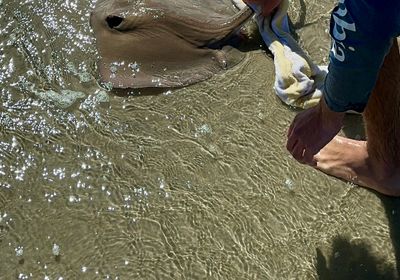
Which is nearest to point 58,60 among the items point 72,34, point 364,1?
point 72,34

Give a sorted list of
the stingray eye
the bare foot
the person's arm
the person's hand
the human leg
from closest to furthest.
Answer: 1. the person's hand
2. the human leg
3. the bare foot
4. the person's arm
5. the stingray eye

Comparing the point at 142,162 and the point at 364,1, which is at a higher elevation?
the point at 364,1

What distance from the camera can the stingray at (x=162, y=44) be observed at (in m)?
3.78

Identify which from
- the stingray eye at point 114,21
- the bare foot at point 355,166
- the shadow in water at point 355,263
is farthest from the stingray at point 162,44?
the shadow in water at point 355,263

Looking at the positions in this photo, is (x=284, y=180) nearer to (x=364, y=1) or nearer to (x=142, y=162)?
(x=142, y=162)

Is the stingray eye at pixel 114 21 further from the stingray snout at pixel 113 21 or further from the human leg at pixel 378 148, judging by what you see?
the human leg at pixel 378 148

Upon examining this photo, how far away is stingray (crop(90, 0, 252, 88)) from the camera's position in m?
3.78

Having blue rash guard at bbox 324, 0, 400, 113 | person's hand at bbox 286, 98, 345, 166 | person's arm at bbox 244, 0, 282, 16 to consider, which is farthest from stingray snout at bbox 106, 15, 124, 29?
blue rash guard at bbox 324, 0, 400, 113

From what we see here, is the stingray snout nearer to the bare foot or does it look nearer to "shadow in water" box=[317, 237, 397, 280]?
the bare foot

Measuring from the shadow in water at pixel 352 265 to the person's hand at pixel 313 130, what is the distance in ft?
1.99

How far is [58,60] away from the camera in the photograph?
13.0 ft

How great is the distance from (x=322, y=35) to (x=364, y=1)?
1.86 m

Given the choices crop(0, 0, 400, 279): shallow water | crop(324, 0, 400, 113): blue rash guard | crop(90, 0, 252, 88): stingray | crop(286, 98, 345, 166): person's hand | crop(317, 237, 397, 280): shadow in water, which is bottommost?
crop(317, 237, 397, 280): shadow in water

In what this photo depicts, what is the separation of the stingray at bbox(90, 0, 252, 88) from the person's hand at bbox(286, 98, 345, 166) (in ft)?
3.96
